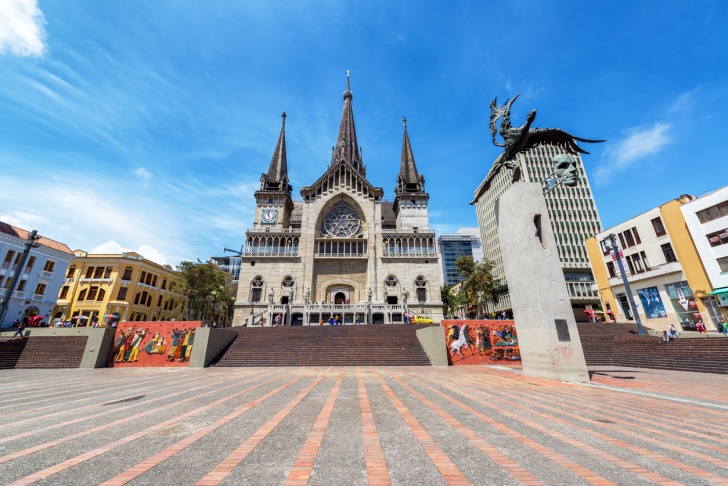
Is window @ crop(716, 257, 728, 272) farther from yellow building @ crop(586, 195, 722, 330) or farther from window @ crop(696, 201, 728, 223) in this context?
window @ crop(696, 201, 728, 223)

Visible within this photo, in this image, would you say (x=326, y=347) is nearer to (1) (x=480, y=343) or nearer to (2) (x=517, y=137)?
(1) (x=480, y=343)

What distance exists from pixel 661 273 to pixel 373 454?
35.0m

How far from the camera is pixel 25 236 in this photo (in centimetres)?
2861

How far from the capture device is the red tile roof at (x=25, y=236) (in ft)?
89.4

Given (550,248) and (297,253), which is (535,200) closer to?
(550,248)

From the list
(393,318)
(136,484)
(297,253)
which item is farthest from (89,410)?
(297,253)

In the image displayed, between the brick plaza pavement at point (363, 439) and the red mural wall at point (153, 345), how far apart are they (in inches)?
413

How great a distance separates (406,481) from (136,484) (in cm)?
234

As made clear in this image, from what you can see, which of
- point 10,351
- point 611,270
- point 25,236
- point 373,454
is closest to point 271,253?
point 25,236

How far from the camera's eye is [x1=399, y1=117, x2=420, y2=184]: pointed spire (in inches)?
1860

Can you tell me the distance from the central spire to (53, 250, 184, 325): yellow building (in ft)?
106

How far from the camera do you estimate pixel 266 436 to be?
3.90 metres

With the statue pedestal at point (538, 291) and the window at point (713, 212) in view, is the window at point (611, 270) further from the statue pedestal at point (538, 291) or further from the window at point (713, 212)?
the statue pedestal at point (538, 291)

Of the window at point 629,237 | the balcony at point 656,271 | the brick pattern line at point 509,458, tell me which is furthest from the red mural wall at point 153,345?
the window at point 629,237
